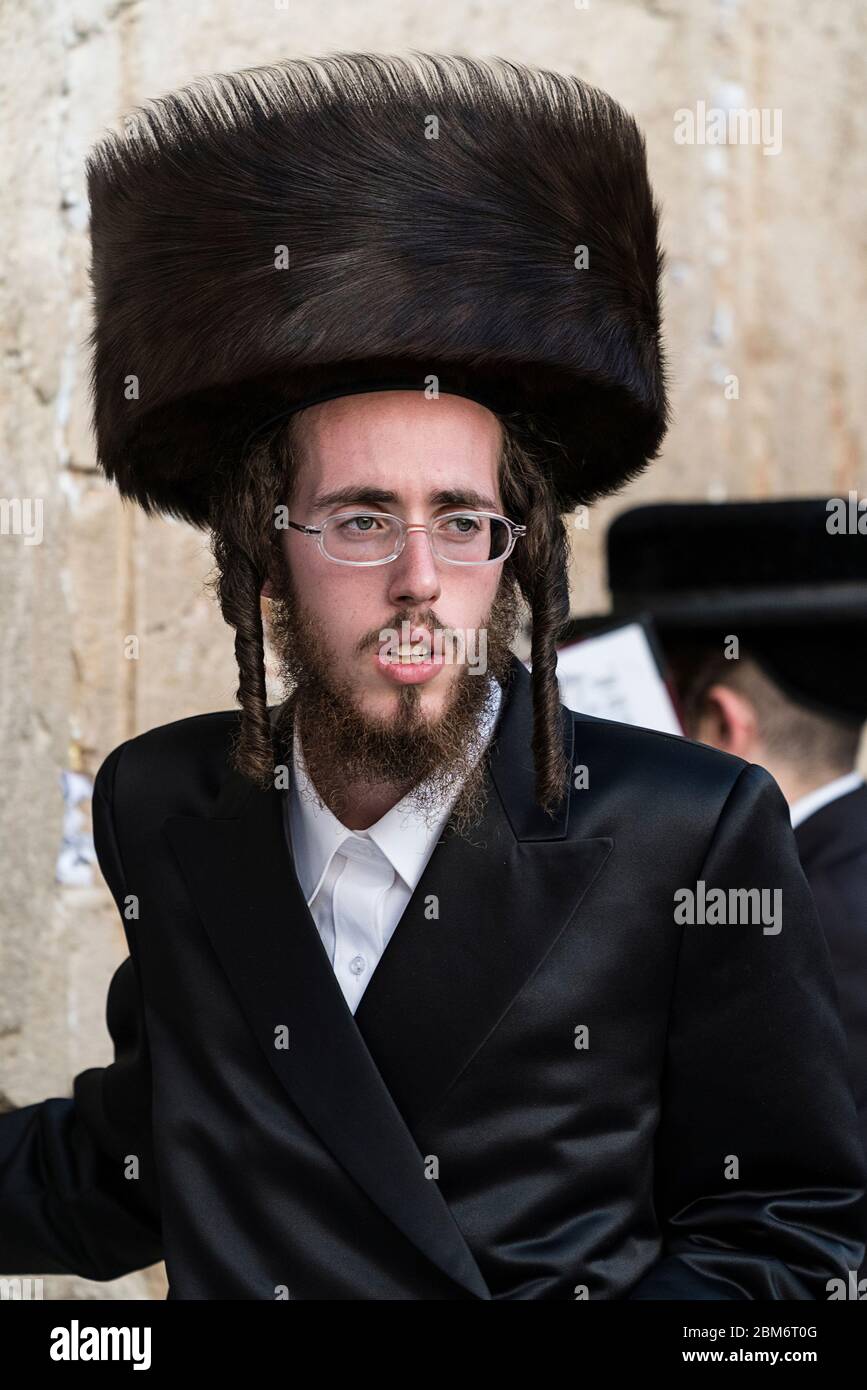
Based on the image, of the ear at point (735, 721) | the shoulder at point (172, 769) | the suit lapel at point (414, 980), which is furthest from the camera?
the ear at point (735, 721)

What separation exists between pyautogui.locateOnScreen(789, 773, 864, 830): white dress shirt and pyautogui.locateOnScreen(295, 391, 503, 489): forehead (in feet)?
5.12

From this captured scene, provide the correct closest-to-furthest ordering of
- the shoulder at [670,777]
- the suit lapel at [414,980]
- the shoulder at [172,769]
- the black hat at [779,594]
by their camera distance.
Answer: the suit lapel at [414,980] < the shoulder at [670,777] < the shoulder at [172,769] < the black hat at [779,594]

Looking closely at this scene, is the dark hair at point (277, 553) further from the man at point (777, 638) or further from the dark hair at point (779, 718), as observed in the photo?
the dark hair at point (779, 718)

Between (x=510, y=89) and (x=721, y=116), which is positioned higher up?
(x=721, y=116)

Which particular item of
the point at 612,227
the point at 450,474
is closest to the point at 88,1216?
the point at 450,474

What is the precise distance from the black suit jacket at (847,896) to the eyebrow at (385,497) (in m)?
1.17

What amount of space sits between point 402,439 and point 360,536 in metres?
0.14

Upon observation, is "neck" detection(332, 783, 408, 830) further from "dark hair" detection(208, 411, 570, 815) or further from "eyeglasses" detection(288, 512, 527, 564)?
"eyeglasses" detection(288, 512, 527, 564)

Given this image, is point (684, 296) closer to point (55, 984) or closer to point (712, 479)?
point (712, 479)

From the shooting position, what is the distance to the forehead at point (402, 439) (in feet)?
6.96

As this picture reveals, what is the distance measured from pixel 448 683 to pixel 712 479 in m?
2.98

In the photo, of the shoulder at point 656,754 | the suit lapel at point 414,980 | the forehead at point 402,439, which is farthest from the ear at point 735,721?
the forehead at point 402,439

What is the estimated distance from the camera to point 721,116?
486 centimetres

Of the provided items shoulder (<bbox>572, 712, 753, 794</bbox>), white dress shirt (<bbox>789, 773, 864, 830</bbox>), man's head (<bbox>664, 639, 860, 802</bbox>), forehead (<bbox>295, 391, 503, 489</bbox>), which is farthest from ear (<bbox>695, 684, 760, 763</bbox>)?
forehead (<bbox>295, 391, 503, 489</bbox>)
